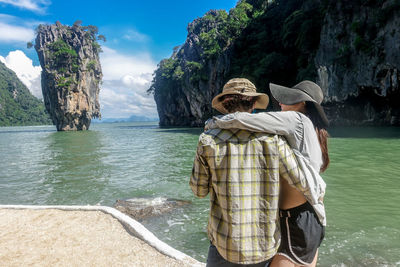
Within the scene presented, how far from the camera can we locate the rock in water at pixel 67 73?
4981cm

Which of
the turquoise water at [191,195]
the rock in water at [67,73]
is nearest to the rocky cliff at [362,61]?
the turquoise water at [191,195]

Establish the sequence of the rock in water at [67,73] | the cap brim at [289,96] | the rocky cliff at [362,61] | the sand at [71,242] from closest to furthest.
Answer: the cap brim at [289,96], the sand at [71,242], the rocky cliff at [362,61], the rock in water at [67,73]

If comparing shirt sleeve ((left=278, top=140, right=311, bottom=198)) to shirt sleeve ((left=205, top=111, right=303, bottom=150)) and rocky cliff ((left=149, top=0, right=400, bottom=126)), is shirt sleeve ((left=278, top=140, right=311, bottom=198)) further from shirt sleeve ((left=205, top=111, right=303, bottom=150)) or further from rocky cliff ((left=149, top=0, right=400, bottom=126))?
rocky cliff ((left=149, top=0, right=400, bottom=126))

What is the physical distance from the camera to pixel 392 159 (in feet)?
32.4

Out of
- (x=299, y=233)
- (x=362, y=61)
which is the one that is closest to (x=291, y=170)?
(x=299, y=233)

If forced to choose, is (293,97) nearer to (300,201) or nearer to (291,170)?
(291,170)

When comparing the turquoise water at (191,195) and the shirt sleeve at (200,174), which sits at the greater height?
the shirt sleeve at (200,174)

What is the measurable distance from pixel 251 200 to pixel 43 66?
6098cm

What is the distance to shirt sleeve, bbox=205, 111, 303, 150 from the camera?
113 cm

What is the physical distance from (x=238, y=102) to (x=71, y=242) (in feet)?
Result: 10.7

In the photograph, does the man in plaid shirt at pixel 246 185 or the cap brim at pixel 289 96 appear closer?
the man in plaid shirt at pixel 246 185

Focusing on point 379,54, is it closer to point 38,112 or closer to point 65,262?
point 65,262

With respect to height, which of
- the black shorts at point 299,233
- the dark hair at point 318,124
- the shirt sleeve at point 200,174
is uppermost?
the dark hair at point 318,124

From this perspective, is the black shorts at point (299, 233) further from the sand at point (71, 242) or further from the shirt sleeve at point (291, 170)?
the sand at point (71, 242)
